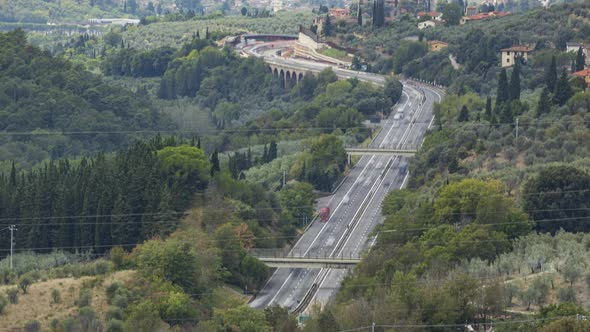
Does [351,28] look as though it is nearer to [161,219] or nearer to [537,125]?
[537,125]

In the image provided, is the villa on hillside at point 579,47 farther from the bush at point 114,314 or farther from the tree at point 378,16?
the bush at point 114,314

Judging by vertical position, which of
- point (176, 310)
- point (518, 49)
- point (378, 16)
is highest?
point (176, 310)

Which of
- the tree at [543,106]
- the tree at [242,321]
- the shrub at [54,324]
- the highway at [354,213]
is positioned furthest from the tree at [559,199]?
the shrub at [54,324]

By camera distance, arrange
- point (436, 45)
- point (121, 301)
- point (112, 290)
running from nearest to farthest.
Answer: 1. point (121, 301)
2. point (112, 290)
3. point (436, 45)

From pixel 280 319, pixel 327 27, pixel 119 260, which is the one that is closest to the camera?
pixel 280 319

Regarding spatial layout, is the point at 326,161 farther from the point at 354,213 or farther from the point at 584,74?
the point at 584,74

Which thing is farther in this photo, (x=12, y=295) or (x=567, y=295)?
(x=12, y=295)

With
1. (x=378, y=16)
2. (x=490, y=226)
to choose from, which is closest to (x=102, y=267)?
(x=490, y=226)
